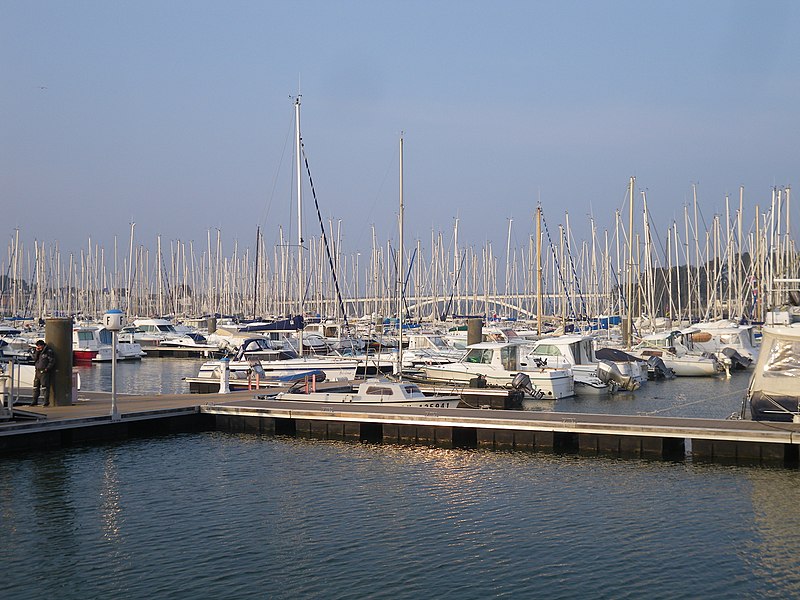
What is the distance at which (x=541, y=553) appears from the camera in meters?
16.4

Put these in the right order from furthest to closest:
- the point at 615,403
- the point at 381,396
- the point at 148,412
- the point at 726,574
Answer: the point at 615,403 < the point at 381,396 < the point at 148,412 < the point at 726,574

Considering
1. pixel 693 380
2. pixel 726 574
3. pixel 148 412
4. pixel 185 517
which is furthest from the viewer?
pixel 693 380

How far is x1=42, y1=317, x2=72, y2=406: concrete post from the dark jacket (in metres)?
0.13

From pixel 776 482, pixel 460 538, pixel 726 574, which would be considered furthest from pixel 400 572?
pixel 776 482

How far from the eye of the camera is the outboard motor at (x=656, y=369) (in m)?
49.8

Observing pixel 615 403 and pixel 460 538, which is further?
pixel 615 403

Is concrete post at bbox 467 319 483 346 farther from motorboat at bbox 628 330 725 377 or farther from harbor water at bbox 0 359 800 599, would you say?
harbor water at bbox 0 359 800 599

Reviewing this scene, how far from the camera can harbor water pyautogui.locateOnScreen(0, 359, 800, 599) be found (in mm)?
14875

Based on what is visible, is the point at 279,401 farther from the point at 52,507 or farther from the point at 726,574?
the point at 726,574

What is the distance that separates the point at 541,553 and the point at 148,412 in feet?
52.2

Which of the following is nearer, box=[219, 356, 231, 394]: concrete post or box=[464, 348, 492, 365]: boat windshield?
box=[219, 356, 231, 394]: concrete post

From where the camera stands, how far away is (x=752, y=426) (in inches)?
931

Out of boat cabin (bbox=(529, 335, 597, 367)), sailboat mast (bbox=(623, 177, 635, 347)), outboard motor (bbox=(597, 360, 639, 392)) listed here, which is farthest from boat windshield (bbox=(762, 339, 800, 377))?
sailboat mast (bbox=(623, 177, 635, 347))

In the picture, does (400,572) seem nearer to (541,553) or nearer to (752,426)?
(541,553)
